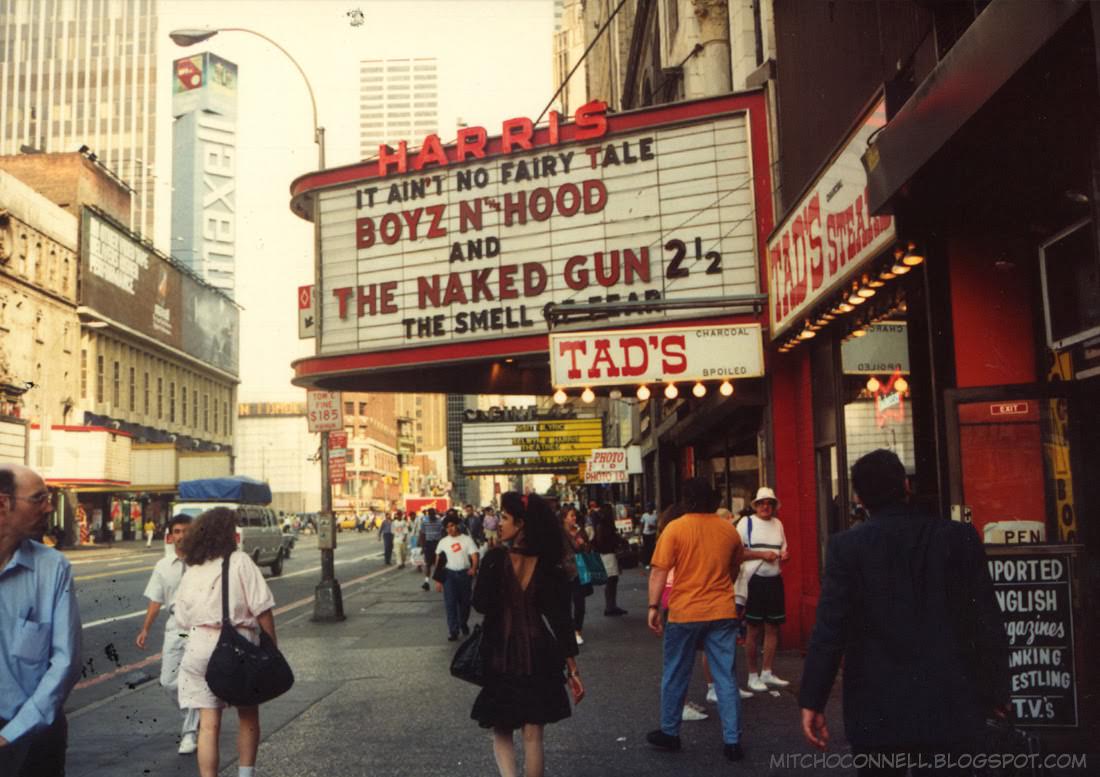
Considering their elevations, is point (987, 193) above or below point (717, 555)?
above

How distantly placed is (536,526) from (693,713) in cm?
Answer: 322

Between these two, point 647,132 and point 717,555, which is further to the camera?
point 647,132

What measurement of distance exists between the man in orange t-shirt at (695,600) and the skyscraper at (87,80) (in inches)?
5485

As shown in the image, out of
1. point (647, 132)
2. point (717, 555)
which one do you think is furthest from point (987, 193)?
point (647, 132)

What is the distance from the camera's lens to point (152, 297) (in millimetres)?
84062

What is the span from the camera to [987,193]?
7043mm

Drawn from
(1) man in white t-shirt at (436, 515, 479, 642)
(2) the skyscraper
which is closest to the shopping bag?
(1) man in white t-shirt at (436, 515, 479, 642)

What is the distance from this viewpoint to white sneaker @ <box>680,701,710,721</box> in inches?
327

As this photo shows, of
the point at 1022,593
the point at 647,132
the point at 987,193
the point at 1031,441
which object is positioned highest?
the point at 647,132

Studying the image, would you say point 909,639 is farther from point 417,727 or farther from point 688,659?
point 417,727

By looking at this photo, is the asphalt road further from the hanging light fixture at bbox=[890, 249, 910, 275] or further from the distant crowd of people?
the hanging light fixture at bbox=[890, 249, 910, 275]

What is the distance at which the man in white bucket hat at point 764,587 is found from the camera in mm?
9547

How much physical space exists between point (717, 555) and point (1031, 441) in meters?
2.28

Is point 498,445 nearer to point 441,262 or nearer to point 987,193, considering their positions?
point 441,262
